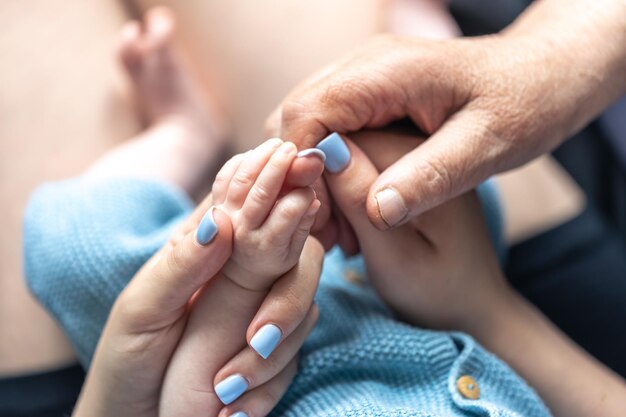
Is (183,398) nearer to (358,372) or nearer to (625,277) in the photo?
(358,372)

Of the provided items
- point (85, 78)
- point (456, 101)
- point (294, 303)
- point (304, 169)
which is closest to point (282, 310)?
point (294, 303)

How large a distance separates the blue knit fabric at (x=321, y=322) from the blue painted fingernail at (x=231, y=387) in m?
0.08

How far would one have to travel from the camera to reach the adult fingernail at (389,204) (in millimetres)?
523

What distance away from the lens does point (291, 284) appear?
1.70 ft

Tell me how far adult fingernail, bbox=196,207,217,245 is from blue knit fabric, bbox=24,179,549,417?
0.60 feet

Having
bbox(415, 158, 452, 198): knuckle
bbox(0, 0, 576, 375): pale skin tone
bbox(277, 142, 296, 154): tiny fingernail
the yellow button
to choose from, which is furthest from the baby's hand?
bbox(0, 0, 576, 375): pale skin tone

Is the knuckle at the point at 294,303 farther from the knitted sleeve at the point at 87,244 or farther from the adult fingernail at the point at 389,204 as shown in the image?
the knitted sleeve at the point at 87,244

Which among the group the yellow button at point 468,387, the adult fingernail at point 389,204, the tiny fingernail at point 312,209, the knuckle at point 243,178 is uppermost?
the knuckle at point 243,178

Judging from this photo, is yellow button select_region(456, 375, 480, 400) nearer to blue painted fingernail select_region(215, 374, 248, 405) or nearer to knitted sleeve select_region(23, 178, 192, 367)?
blue painted fingernail select_region(215, 374, 248, 405)

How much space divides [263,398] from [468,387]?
19 cm

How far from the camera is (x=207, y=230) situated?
1.56 feet

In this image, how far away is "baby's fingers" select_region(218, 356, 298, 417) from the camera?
54 centimetres

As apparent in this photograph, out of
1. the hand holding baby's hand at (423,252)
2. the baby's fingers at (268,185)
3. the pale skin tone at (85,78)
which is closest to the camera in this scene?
the baby's fingers at (268,185)

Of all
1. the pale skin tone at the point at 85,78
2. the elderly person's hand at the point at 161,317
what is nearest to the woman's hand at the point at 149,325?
the elderly person's hand at the point at 161,317
